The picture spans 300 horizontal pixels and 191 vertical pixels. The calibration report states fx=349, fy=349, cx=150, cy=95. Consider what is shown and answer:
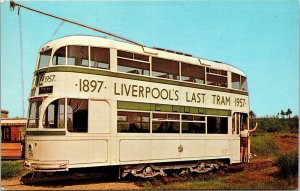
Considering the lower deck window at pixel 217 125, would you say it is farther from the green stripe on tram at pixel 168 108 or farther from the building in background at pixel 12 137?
the building in background at pixel 12 137

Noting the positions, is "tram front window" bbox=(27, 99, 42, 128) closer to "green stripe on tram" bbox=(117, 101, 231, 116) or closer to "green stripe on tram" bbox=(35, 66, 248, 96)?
"green stripe on tram" bbox=(35, 66, 248, 96)

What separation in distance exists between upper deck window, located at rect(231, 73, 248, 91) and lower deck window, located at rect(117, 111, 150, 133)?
16.4ft

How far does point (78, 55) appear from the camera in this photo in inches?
405

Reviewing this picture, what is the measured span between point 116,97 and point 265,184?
5649 mm

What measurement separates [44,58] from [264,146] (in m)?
16.0

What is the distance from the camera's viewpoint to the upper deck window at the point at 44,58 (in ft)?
34.4

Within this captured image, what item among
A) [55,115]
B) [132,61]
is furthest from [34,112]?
[132,61]

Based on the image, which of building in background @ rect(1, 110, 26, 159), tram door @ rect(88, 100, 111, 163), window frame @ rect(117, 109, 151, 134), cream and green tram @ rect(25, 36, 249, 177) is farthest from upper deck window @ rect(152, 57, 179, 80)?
building in background @ rect(1, 110, 26, 159)

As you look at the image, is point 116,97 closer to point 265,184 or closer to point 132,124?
point 132,124

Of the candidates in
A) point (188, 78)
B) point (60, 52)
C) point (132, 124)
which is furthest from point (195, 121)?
point (60, 52)

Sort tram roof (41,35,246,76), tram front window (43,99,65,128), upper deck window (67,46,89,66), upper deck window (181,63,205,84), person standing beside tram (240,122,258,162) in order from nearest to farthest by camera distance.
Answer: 1. tram front window (43,99,65,128)
2. upper deck window (67,46,89,66)
3. tram roof (41,35,246,76)
4. upper deck window (181,63,205,84)
5. person standing beside tram (240,122,258,162)

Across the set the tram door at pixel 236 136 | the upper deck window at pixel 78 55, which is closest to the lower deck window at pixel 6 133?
the upper deck window at pixel 78 55

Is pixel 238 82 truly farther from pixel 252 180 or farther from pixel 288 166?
pixel 252 180

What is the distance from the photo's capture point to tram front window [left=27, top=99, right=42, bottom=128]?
9984 mm
